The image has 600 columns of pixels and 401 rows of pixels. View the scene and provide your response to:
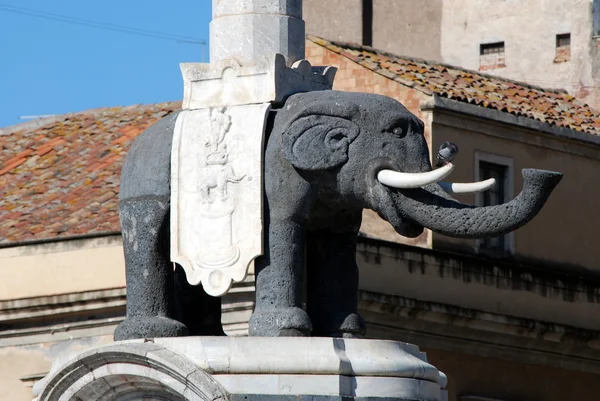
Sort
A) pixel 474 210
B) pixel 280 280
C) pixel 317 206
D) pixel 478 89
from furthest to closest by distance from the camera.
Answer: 1. pixel 478 89
2. pixel 317 206
3. pixel 280 280
4. pixel 474 210

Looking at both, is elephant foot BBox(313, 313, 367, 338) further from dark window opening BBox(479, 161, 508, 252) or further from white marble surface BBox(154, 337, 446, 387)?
dark window opening BBox(479, 161, 508, 252)

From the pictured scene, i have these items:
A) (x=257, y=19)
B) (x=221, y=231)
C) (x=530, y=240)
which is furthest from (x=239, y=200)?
(x=530, y=240)

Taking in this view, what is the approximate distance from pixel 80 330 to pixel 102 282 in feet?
1.85

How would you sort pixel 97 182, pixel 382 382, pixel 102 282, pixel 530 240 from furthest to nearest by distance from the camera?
pixel 530 240 → pixel 97 182 → pixel 102 282 → pixel 382 382

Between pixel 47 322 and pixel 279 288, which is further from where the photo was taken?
pixel 47 322

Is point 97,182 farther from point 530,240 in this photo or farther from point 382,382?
point 382,382

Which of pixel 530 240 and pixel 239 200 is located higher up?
pixel 239 200

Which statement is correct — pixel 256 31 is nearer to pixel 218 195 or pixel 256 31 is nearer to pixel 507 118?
pixel 218 195

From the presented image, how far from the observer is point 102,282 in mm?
24266

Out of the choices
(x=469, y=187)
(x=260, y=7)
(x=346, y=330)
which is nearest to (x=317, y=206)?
(x=346, y=330)

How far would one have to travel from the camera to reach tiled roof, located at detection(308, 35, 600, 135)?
2733cm

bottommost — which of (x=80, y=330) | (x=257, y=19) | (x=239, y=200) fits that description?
(x=80, y=330)

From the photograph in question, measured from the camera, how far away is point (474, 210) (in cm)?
1031

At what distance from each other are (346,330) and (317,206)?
56 cm
